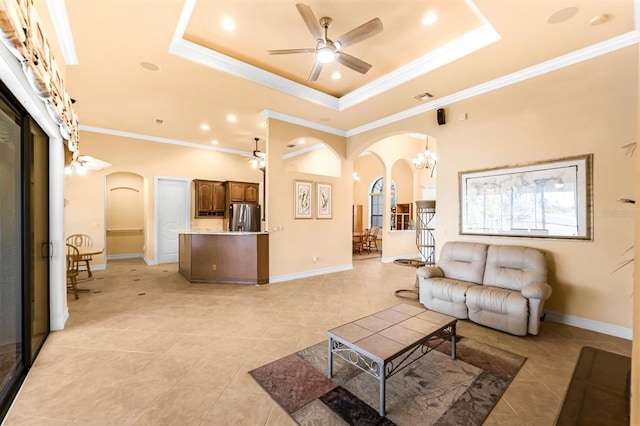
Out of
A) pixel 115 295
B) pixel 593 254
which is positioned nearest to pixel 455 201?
pixel 593 254

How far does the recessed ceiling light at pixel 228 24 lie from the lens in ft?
9.91

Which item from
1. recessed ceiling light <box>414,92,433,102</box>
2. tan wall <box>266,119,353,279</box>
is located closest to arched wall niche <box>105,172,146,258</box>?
tan wall <box>266,119,353,279</box>

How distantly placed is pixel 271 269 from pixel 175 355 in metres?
2.70

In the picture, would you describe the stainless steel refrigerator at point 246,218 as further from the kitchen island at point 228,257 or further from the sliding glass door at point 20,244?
the sliding glass door at point 20,244

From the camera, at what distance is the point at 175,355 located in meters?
2.60

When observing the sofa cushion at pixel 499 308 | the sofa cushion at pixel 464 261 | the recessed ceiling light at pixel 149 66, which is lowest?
the sofa cushion at pixel 499 308

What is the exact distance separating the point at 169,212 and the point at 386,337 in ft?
23.0

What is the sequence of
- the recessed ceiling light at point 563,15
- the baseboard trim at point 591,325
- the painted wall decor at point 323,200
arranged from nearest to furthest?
the recessed ceiling light at point 563,15
the baseboard trim at point 591,325
the painted wall decor at point 323,200

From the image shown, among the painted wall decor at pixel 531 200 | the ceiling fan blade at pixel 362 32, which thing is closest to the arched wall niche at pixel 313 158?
the painted wall decor at pixel 531 200

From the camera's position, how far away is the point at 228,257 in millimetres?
5230

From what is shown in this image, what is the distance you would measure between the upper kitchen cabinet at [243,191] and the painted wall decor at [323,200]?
314 cm

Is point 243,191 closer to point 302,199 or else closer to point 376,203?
point 302,199

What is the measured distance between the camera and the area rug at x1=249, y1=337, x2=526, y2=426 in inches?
71.8

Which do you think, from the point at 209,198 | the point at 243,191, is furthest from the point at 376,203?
the point at 209,198
